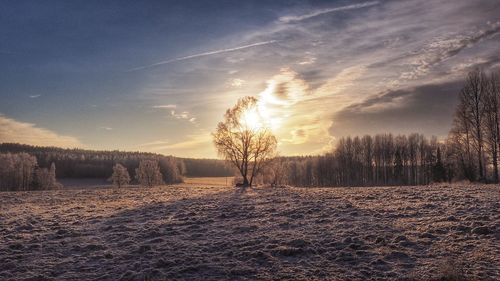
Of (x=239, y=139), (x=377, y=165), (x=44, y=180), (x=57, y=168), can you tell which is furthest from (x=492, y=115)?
(x=57, y=168)

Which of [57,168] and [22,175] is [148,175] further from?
[57,168]

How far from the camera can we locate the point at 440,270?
10.5 meters

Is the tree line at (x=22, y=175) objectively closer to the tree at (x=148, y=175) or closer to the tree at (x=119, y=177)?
the tree at (x=119, y=177)

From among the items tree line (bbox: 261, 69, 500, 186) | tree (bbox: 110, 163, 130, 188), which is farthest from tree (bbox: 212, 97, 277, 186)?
tree (bbox: 110, 163, 130, 188)

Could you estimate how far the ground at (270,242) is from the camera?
11625 mm

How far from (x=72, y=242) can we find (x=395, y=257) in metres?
13.7

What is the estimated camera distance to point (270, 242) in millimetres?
14891

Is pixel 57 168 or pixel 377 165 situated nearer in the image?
pixel 377 165

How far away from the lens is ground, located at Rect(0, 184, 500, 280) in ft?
38.1

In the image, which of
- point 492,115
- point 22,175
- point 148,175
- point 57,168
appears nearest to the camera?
point 492,115

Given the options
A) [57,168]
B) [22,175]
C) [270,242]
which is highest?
[57,168]

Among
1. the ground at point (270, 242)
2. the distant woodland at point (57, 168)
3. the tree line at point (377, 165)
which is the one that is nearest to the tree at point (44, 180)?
the distant woodland at point (57, 168)

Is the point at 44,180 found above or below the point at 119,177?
below

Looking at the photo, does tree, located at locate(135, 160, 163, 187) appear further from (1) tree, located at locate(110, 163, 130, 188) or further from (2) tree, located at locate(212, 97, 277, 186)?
(2) tree, located at locate(212, 97, 277, 186)
